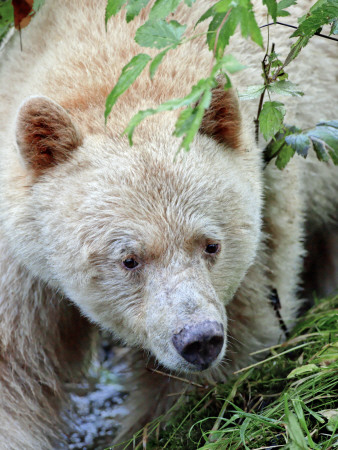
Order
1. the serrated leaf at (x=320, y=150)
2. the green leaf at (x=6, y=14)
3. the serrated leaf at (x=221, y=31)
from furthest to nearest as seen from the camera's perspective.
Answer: the green leaf at (x=6, y=14), the serrated leaf at (x=320, y=150), the serrated leaf at (x=221, y=31)

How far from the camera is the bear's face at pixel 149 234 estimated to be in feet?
9.76

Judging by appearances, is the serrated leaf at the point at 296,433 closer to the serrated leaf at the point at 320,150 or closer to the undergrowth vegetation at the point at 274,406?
the undergrowth vegetation at the point at 274,406

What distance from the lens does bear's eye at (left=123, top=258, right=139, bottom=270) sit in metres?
3.09

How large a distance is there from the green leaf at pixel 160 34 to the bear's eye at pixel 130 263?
1.00 m

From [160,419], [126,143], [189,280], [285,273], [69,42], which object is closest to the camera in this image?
[189,280]

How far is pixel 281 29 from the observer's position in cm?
413

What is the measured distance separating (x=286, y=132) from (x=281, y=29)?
91cm

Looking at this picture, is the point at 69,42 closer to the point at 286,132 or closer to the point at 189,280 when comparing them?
the point at 286,132

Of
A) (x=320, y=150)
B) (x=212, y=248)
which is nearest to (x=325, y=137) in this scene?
(x=320, y=150)

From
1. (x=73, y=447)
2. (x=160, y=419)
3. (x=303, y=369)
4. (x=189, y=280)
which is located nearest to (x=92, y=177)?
(x=189, y=280)

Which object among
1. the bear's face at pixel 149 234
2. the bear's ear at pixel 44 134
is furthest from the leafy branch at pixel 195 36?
the bear's ear at pixel 44 134

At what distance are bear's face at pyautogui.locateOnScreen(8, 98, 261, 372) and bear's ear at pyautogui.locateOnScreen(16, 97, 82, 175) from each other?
0.01 metres

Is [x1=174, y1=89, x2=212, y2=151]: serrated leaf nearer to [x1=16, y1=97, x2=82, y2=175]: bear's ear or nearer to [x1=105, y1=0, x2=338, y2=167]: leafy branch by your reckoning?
[x1=105, y1=0, x2=338, y2=167]: leafy branch

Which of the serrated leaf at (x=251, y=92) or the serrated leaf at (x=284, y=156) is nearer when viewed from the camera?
the serrated leaf at (x=251, y=92)
